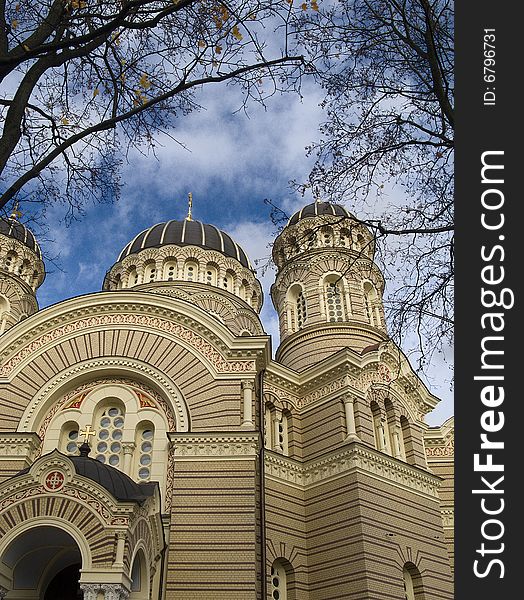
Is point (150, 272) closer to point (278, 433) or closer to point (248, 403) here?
point (278, 433)

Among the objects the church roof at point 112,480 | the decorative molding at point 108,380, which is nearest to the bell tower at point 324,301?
the decorative molding at point 108,380

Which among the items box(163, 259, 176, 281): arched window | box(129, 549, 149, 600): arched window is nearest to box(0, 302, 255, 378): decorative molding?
box(129, 549, 149, 600): arched window

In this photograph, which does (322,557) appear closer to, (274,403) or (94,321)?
(274,403)

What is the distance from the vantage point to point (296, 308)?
A: 80.6ft

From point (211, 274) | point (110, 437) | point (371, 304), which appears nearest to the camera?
point (110, 437)

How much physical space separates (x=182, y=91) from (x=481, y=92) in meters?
4.15

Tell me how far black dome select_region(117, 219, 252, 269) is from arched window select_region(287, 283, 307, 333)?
213 inches

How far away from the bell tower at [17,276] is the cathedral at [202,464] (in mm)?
10058

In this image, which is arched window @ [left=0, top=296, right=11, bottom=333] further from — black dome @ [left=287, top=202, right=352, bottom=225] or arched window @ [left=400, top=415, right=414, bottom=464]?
arched window @ [left=400, top=415, right=414, bottom=464]

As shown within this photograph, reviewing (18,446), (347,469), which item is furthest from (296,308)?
(18,446)

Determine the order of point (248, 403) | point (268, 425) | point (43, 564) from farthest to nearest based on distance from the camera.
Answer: point (268, 425) < point (248, 403) < point (43, 564)

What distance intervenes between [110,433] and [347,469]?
6485 millimetres

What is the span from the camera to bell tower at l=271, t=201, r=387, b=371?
74.0ft

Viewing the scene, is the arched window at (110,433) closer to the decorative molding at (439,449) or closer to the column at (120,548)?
the column at (120,548)
